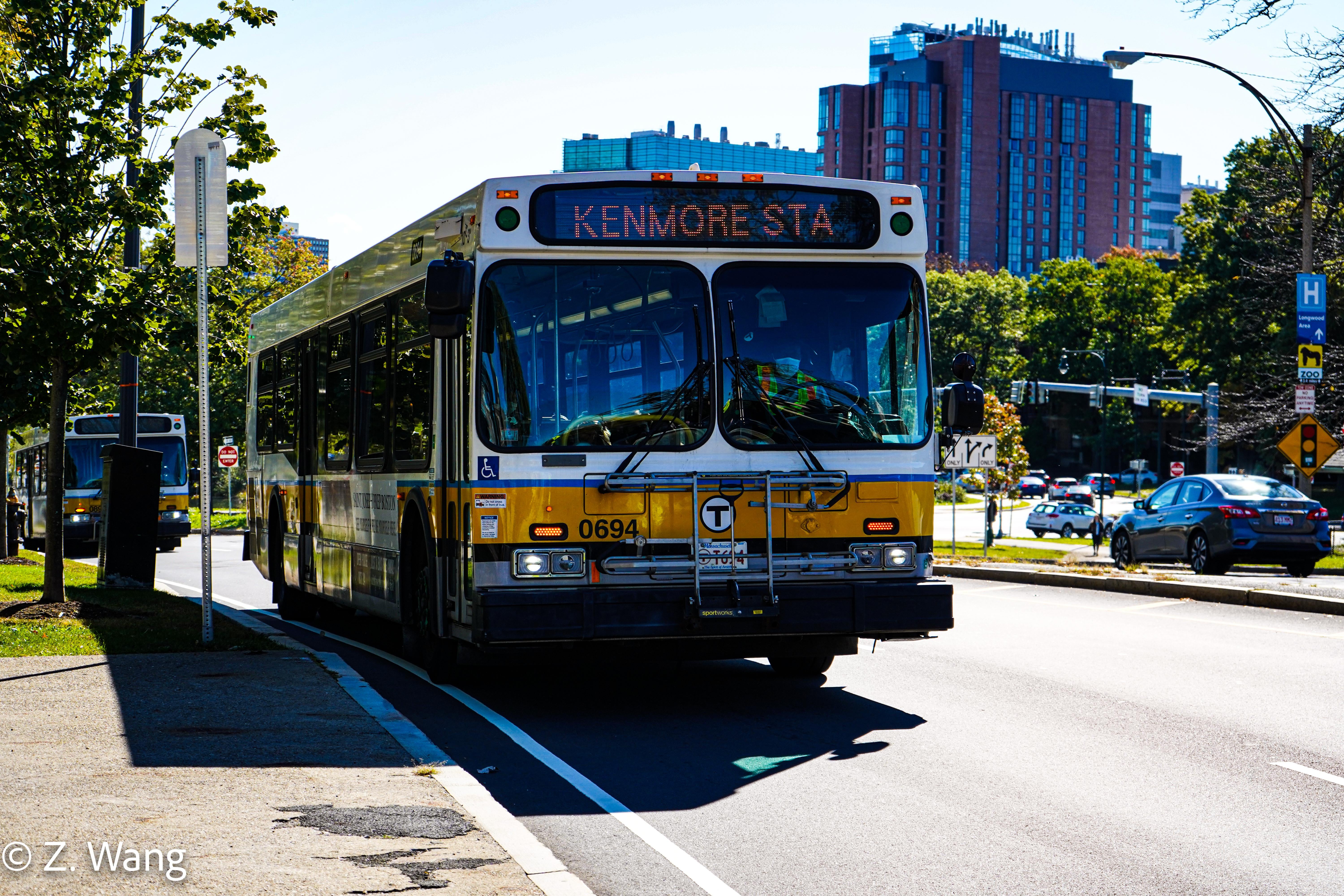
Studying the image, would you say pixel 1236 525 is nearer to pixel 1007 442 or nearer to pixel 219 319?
pixel 219 319

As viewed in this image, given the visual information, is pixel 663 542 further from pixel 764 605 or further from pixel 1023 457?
pixel 1023 457

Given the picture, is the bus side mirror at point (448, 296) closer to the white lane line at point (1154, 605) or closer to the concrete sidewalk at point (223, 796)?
the concrete sidewalk at point (223, 796)

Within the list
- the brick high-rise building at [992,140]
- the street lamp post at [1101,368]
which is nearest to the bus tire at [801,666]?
the street lamp post at [1101,368]

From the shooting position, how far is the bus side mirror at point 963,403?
10312 millimetres

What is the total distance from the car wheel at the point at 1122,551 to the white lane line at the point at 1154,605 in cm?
835

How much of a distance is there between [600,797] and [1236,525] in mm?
18813

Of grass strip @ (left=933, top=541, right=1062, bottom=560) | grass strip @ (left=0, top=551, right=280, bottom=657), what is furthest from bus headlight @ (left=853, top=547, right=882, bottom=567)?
grass strip @ (left=933, top=541, right=1062, bottom=560)

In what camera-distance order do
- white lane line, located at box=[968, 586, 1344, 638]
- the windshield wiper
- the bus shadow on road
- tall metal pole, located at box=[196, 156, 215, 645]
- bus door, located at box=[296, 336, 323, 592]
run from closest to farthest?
1. the bus shadow on road
2. the windshield wiper
3. tall metal pole, located at box=[196, 156, 215, 645]
4. bus door, located at box=[296, 336, 323, 592]
5. white lane line, located at box=[968, 586, 1344, 638]

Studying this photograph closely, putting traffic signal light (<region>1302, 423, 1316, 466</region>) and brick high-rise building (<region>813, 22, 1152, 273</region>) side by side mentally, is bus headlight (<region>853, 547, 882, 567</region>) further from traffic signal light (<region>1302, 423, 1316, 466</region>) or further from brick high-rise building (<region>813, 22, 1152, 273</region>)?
brick high-rise building (<region>813, 22, 1152, 273</region>)

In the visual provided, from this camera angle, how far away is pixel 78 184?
16.2 metres

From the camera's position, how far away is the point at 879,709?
34.2 ft

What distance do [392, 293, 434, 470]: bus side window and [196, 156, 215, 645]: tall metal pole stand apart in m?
1.37

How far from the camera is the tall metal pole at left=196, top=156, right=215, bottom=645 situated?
11.7m

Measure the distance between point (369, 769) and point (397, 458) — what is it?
14.6ft
